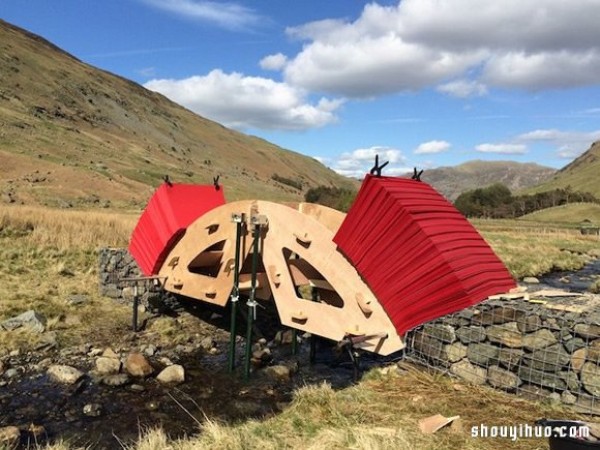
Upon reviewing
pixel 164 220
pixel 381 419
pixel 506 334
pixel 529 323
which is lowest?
pixel 381 419

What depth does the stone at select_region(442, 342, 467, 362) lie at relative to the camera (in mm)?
8562

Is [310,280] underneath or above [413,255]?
underneath

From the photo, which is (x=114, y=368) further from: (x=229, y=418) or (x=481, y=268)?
(x=481, y=268)

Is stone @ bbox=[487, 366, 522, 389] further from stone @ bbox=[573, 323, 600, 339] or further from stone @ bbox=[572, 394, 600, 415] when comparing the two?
stone @ bbox=[573, 323, 600, 339]

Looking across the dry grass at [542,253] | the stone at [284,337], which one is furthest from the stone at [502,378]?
the dry grass at [542,253]

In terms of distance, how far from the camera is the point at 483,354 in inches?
326

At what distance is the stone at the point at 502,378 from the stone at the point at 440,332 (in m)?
0.81

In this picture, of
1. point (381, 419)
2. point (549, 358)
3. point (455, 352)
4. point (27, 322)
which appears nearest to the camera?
point (381, 419)

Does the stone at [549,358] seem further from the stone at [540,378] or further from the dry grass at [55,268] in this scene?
the dry grass at [55,268]

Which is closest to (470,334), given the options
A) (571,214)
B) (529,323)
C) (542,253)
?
(529,323)

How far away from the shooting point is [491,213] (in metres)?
98.4

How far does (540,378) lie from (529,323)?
0.83 metres

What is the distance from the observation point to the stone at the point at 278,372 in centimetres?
1031

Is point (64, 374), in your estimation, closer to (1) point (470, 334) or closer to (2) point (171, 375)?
(2) point (171, 375)
